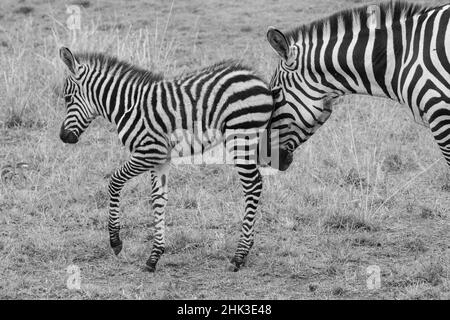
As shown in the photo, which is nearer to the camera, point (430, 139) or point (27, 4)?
point (430, 139)

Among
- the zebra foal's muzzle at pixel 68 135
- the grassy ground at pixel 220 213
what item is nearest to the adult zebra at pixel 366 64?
the grassy ground at pixel 220 213

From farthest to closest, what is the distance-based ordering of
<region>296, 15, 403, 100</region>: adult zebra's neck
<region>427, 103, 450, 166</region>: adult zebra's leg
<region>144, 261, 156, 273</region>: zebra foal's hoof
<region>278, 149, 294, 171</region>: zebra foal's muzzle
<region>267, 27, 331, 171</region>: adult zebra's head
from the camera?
1. <region>144, 261, 156, 273</region>: zebra foal's hoof
2. <region>278, 149, 294, 171</region>: zebra foal's muzzle
3. <region>267, 27, 331, 171</region>: adult zebra's head
4. <region>296, 15, 403, 100</region>: adult zebra's neck
5. <region>427, 103, 450, 166</region>: adult zebra's leg

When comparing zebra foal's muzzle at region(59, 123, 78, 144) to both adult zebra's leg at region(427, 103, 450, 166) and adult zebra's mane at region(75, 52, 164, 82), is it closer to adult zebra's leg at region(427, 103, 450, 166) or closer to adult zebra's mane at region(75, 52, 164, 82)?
adult zebra's mane at region(75, 52, 164, 82)

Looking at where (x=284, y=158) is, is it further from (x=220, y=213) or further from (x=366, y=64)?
(x=220, y=213)

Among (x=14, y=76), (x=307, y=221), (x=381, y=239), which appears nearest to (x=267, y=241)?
(x=307, y=221)

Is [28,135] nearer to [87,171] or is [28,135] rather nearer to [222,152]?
[87,171]

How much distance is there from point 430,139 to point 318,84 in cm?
352

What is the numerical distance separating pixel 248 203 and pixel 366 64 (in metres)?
1.46

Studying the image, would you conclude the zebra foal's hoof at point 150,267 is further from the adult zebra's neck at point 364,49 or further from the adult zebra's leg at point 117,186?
the adult zebra's neck at point 364,49

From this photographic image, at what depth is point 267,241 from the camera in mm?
7250

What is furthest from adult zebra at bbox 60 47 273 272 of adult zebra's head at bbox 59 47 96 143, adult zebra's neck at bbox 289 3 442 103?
adult zebra's neck at bbox 289 3 442 103

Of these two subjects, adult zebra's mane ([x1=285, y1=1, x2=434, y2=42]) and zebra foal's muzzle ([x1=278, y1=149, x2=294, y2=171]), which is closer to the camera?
adult zebra's mane ([x1=285, y1=1, x2=434, y2=42])

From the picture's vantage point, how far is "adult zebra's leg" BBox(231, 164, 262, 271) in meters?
6.52

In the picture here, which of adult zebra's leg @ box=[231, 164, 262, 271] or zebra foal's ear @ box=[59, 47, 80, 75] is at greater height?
zebra foal's ear @ box=[59, 47, 80, 75]
